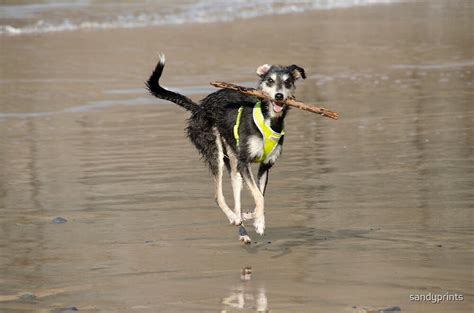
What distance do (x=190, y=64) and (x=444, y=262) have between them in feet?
43.9

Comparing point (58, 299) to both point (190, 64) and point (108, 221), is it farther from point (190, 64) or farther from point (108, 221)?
point (190, 64)

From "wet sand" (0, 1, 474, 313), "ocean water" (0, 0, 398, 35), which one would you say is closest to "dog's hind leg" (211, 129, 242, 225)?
"wet sand" (0, 1, 474, 313)

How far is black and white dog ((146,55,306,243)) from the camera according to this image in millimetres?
7875

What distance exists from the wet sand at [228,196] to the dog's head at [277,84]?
932mm

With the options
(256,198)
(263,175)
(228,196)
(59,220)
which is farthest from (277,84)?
(59,220)

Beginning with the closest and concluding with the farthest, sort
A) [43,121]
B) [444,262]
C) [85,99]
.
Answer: [444,262], [43,121], [85,99]

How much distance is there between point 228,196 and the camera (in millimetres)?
9320

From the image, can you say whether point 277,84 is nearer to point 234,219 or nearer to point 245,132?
point 245,132

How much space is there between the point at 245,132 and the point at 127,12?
81.4 ft

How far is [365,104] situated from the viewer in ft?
47.4

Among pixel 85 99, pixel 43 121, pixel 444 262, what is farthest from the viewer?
pixel 85 99

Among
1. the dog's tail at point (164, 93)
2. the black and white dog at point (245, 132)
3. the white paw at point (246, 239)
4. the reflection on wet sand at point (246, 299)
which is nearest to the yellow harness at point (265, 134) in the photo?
the black and white dog at point (245, 132)

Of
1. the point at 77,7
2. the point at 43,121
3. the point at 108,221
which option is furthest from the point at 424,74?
the point at 77,7

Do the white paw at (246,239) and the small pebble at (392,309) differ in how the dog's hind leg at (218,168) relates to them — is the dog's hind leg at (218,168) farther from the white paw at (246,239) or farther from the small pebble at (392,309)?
the small pebble at (392,309)
